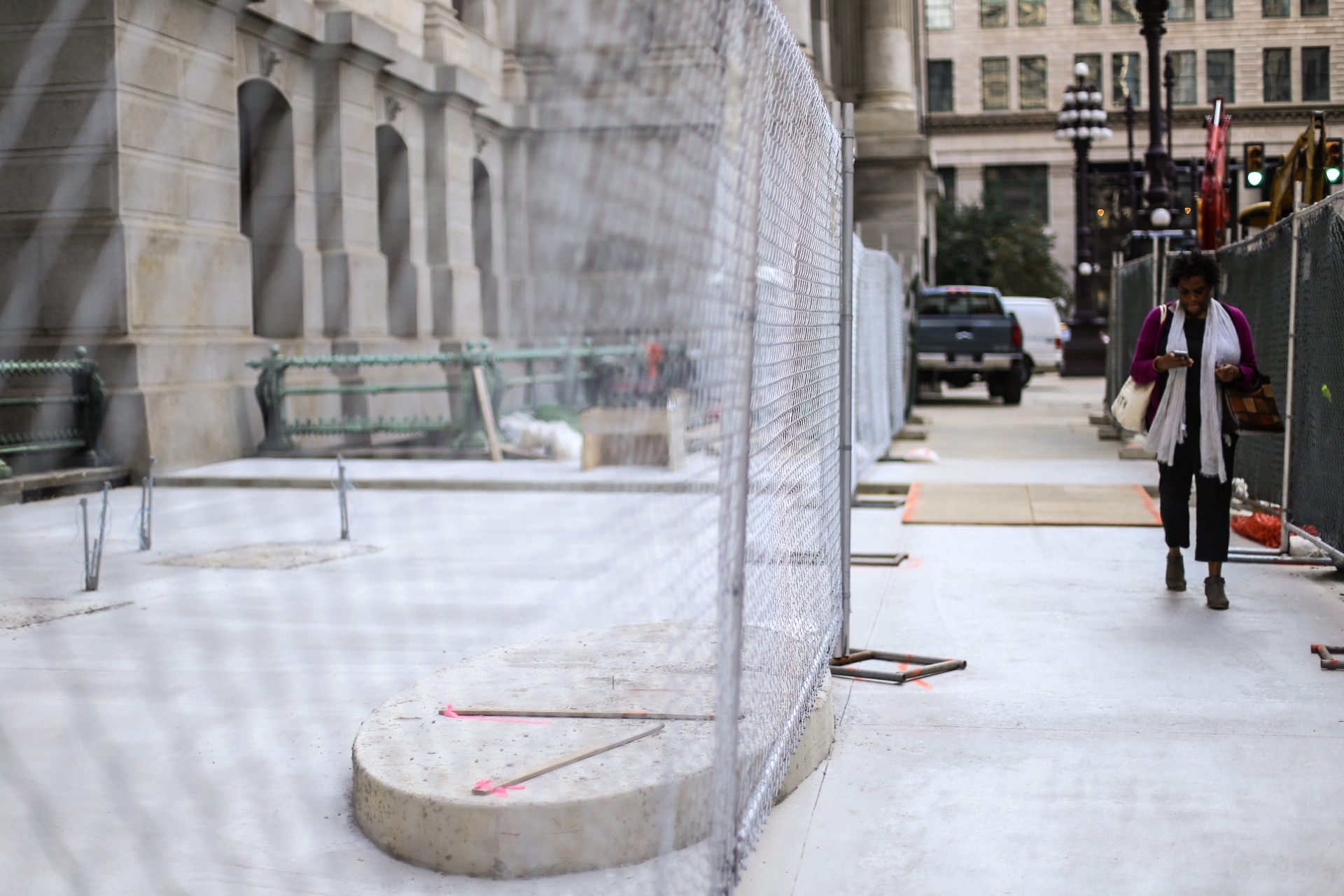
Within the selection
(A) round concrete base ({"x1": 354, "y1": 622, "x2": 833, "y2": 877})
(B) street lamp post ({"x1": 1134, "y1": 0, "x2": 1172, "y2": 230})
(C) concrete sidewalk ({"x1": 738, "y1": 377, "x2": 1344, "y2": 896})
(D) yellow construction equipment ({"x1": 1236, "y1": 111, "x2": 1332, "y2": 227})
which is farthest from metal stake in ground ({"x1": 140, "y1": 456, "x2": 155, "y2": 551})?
(B) street lamp post ({"x1": 1134, "y1": 0, "x2": 1172, "y2": 230})

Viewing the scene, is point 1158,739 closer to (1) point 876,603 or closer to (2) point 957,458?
(1) point 876,603

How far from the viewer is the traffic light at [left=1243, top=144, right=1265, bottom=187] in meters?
18.2

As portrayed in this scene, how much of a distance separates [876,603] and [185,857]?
4158 millimetres

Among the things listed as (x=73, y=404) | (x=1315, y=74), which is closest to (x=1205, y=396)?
Answer: (x=73, y=404)

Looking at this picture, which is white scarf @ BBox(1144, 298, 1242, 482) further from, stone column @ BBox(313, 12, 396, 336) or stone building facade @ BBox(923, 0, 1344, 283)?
stone building facade @ BBox(923, 0, 1344, 283)

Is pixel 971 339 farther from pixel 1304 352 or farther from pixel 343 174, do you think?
pixel 1304 352

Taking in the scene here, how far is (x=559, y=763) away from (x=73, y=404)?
10.3 m

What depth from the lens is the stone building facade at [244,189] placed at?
499 inches

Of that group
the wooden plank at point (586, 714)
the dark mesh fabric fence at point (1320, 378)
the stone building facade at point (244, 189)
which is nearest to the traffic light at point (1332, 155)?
the dark mesh fabric fence at point (1320, 378)

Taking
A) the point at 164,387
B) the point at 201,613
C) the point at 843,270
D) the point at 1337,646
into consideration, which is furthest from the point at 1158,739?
the point at 164,387

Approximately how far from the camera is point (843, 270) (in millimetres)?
5652

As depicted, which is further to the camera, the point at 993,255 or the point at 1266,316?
the point at 993,255

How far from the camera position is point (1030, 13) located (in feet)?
243

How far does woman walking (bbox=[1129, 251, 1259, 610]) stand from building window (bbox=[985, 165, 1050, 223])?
7149cm
